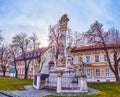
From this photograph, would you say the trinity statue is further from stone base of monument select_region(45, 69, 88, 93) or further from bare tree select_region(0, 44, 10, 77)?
bare tree select_region(0, 44, 10, 77)

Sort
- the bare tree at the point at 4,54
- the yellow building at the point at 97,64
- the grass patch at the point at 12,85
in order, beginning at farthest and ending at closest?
the bare tree at the point at 4,54
the yellow building at the point at 97,64
the grass patch at the point at 12,85

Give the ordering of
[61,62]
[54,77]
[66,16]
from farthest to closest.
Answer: [66,16] < [61,62] < [54,77]

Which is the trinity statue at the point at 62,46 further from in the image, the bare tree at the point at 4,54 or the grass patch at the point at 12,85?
the bare tree at the point at 4,54

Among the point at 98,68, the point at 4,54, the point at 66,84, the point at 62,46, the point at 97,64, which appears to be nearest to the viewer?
the point at 66,84

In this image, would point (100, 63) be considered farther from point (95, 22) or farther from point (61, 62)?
point (61, 62)

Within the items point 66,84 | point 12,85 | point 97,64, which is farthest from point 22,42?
point 66,84

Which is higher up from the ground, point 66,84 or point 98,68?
point 98,68

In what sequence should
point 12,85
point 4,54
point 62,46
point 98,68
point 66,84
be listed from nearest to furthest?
point 66,84, point 62,46, point 12,85, point 98,68, point 4,54

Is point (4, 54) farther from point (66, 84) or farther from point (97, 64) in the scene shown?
point (66, 84)

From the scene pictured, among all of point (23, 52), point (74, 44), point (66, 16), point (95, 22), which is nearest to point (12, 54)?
point (23, 52)

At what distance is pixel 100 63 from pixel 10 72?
49.9 meters

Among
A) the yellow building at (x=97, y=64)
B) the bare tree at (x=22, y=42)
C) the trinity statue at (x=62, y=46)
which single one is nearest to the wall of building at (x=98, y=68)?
the yellow building at (x=97, y=64)

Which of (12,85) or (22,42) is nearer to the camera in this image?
(12,85)

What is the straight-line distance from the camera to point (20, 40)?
53188mm
